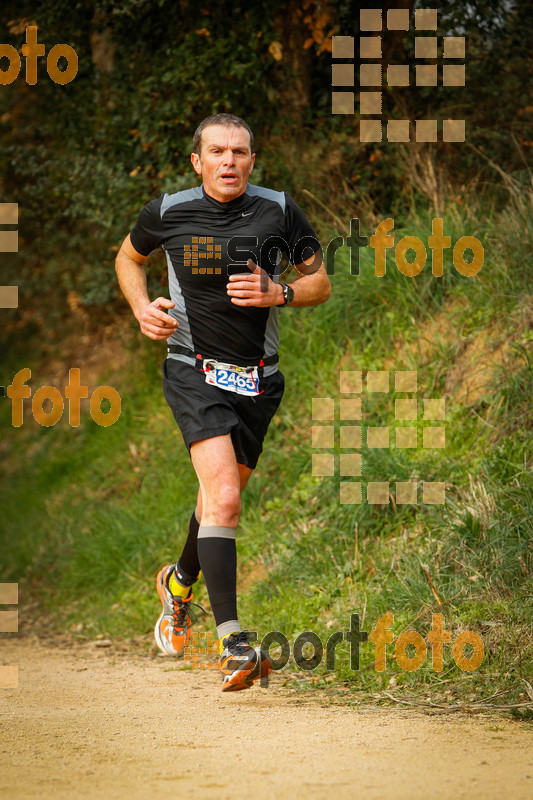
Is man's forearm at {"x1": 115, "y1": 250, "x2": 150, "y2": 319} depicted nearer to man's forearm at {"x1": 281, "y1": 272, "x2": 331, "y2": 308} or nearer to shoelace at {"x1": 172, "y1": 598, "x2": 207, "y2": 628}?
man's forearm at {"x1": 281, "y1": 272, "x2": 331, "y2": 308}

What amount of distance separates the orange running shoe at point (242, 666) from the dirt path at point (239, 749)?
0.16 meters

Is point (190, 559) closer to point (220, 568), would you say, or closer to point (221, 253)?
point (220, 568)

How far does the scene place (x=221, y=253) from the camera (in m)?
4.46

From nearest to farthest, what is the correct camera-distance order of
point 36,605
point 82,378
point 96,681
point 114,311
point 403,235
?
point 96,681 < point 403,235 < point 36,605 < point 114,311 < point 82,378

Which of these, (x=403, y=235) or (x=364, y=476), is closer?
(x=364, y=476)

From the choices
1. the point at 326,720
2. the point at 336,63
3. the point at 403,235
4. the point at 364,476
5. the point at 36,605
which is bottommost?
the point at 36,605


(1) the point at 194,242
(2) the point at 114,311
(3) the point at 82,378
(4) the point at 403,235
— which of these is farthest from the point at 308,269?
(3) the point at 82,378

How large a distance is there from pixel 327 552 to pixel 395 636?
1.10 metres

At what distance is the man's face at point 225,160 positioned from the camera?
4520mm

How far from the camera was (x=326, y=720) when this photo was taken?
12.9 ft

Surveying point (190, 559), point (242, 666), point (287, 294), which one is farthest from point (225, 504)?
point (287, 294)

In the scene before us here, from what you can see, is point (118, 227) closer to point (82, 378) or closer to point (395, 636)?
point (82, 378)

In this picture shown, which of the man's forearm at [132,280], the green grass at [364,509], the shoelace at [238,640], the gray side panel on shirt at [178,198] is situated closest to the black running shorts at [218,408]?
the man's forearm at [132,280]

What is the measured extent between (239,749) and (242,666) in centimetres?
57
